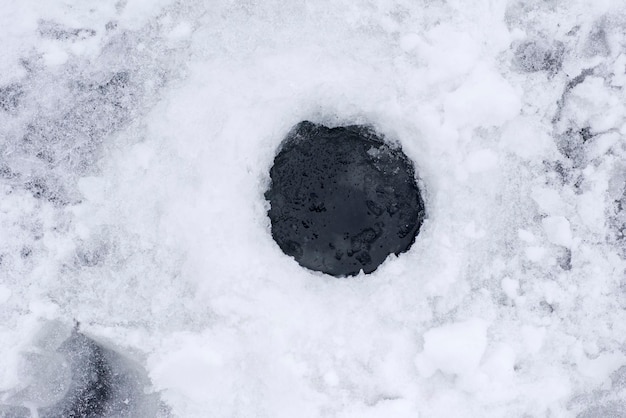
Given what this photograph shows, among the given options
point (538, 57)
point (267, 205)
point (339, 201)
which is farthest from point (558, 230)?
point (267, 205)

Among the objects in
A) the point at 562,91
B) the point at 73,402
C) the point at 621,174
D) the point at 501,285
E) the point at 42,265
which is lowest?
the point at 73,402

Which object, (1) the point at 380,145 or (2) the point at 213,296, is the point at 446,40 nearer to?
(1) the point at 380,145

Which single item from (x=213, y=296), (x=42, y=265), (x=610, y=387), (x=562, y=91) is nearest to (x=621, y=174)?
(x=562, y=91)

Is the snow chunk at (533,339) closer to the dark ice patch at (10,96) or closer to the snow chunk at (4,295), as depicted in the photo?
the snow chunk at (4,295)

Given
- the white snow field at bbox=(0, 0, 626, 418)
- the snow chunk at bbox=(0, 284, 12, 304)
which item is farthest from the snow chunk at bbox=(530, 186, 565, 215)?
the snow chunk at bbox=(0, 284, 12, 304)

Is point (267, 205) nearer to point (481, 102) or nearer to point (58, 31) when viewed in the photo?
point (481, 102)

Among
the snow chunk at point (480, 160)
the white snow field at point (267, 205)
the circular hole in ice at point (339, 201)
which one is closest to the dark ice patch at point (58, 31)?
the white snow field at point (267, 205)
